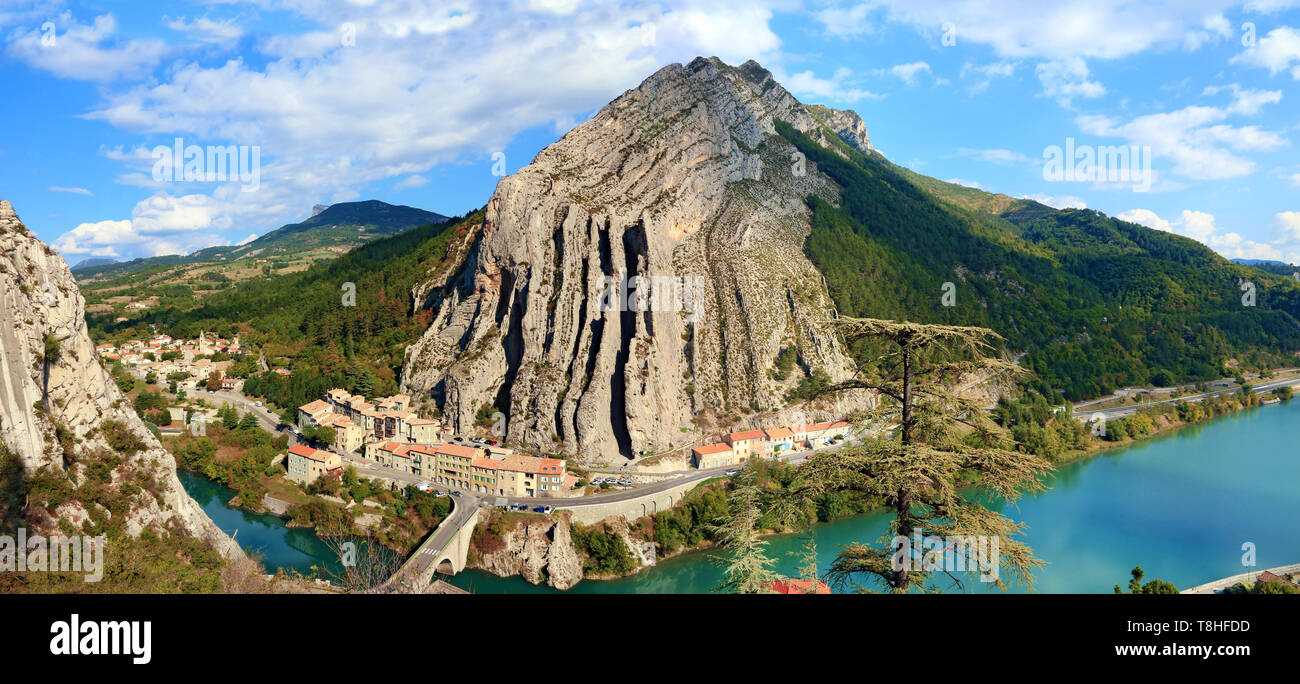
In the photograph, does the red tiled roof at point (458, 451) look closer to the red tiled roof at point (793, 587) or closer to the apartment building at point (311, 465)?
the apartment building at point (311, 465)

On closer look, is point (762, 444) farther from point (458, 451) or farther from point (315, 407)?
point (315, 407)

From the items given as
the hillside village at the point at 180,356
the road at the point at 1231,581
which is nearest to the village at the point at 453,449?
the road at the point at 1231,581

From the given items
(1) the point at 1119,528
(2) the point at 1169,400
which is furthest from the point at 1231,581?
(2) the point at 1169,400

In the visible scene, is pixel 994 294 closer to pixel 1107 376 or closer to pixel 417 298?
pixel 1107 376

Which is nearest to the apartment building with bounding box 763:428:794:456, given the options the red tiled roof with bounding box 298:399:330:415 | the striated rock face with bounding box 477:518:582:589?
the striated rock face with bounding box 477:518:582:589

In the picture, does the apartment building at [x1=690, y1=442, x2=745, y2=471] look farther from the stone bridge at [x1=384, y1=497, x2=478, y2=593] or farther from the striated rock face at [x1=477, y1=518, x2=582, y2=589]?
the stone bridge at [x1=384, y1=497, x2=478, y2=593]

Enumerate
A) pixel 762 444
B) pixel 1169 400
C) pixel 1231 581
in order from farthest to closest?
pixel 1169 400
pixel 762 444
pixel 1231 581

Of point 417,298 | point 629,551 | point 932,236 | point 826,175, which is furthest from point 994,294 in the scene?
point 417,298
